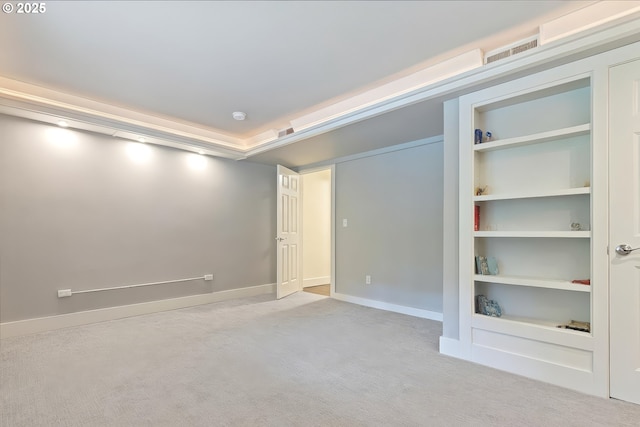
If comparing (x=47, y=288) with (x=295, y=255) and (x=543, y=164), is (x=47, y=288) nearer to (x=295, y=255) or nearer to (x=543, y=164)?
(x=295, y=255)

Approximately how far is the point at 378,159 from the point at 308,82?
73.9 inches

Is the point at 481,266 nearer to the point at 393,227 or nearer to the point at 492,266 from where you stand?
the point at 492,266

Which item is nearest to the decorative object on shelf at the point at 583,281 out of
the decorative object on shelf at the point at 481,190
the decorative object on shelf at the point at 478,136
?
the decorative object on shelf at the point at 481,190

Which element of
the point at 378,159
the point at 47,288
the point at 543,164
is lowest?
the point at 47,288

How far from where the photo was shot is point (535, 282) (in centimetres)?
235

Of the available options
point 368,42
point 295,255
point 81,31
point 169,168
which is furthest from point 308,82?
point 295,255

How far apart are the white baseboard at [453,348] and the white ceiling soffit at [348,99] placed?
2075 mm

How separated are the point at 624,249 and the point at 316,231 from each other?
4847 millimetres

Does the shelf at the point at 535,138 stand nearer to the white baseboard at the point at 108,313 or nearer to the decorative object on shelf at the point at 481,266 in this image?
the decorative object on shelf at the point at 481,266

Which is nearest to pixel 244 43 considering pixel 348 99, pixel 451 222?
pixel 348 99

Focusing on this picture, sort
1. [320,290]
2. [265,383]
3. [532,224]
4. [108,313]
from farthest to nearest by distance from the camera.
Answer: [320,290] → [108,313] → [532,224] → [265,383]

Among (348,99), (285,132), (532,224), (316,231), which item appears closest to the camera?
(532,224)

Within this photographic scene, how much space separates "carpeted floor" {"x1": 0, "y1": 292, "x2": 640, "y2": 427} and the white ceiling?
96.4 inches

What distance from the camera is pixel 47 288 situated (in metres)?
3.45
